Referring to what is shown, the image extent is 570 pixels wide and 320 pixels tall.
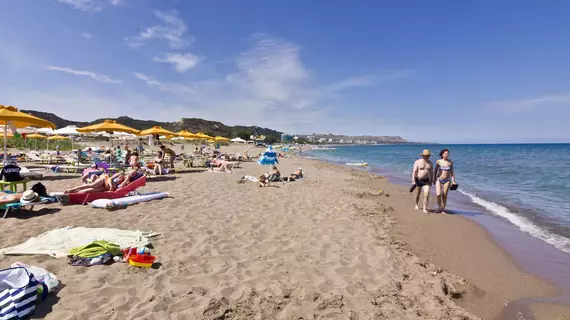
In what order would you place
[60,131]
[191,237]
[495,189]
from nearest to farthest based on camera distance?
[191,237] < [495,189] < [60,131]

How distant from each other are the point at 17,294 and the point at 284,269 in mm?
2581

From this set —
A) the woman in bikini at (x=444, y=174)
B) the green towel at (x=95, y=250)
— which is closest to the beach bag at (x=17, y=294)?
the green towel at (x=95, y=250)

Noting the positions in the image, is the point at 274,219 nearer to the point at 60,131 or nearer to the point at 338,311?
the point at 338,311

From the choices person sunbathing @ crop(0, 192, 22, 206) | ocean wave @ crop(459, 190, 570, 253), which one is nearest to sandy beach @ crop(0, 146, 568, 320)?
person sunbathing @ crop(0, 192, 22, 206)

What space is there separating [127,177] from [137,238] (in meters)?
3.77

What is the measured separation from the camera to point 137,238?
169 inches

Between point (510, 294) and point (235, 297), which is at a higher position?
point (235, 297)

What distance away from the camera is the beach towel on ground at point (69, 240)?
3709mm

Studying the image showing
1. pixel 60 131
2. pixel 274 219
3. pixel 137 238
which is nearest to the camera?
pixel 137 238

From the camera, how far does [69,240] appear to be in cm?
407

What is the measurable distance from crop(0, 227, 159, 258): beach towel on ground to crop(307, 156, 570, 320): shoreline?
170 inches

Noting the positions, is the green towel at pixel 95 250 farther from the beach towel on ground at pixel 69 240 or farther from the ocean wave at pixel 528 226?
the ocean wave at pixel 528 226

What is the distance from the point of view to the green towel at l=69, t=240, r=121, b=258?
3.56m

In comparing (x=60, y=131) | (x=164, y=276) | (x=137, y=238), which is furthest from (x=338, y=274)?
(x=60, y=131)
